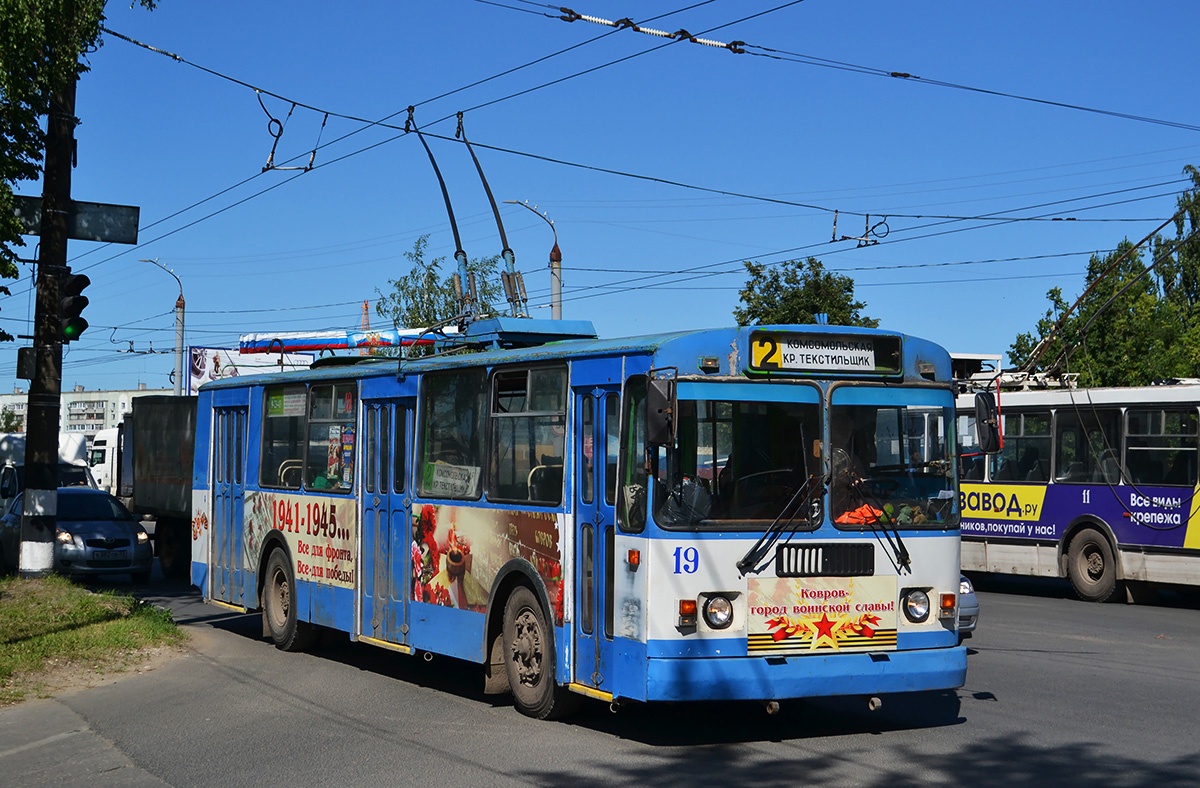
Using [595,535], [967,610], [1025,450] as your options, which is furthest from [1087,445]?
[595,535]

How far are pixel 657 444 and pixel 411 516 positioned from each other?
14.0ft

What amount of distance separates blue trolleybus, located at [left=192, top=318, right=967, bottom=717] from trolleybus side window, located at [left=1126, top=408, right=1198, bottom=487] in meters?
10.6

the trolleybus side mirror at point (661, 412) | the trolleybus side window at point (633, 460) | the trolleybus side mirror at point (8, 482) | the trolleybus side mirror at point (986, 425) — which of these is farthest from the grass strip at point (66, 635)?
the trolleybus side mirror at point (8, 482)

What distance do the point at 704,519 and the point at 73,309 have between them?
35.1 feet

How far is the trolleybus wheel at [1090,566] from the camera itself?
20328 mm

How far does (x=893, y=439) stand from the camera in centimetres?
968

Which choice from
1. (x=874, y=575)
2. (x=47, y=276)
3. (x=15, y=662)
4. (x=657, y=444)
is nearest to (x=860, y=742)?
(x=874, y=575)

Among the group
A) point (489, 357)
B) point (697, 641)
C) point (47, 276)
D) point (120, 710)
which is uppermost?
point (47, 276)

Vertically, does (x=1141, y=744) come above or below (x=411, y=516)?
below

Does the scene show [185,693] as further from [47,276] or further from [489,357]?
[47,276]

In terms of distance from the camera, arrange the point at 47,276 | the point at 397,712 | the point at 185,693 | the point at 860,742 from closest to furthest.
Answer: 1. the point at 860,742
2. the point at 397,712
3. the point at 185,693
4. the point at 47,276

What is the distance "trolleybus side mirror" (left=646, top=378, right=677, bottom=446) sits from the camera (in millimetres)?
8680

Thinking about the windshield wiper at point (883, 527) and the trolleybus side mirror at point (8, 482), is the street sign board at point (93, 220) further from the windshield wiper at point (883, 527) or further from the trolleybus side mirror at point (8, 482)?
the windshield wiper at point (883, 527)

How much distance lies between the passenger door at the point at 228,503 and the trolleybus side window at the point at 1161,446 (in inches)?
468
